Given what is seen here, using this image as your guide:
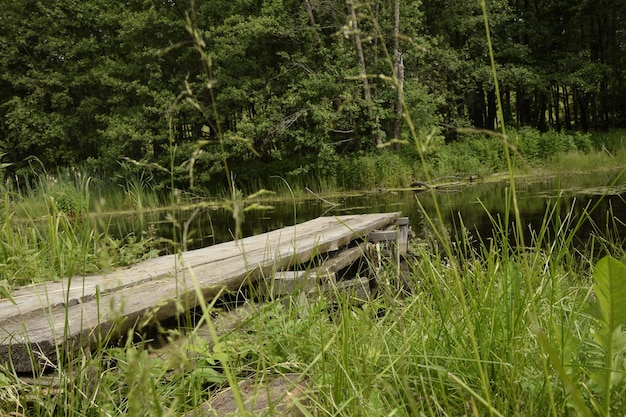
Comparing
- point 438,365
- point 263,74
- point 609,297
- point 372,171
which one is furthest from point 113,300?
point 263,74

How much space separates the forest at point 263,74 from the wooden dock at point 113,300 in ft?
33.1

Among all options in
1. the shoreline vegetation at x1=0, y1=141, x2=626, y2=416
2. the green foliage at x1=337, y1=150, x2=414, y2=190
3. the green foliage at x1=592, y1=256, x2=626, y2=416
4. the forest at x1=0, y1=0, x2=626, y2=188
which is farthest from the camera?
the forest at x1=0, y1=0, x2=626, y2=188

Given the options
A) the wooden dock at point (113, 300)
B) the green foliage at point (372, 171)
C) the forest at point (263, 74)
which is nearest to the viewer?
the wooden dock at point (113, 300)

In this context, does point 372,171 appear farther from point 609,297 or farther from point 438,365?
point 609,297

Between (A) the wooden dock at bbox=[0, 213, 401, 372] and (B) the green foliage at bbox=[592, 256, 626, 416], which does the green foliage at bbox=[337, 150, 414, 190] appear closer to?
(A) the wooden dock at bbox=[0, 213, 401, 372]

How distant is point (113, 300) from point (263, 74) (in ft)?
54.1

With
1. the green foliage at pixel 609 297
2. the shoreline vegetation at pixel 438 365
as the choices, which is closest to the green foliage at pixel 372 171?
the shoreline vegetation at pixel 438 365

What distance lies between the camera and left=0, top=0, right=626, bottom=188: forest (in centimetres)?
1411

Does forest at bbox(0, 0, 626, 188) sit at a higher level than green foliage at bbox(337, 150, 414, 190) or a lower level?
higher

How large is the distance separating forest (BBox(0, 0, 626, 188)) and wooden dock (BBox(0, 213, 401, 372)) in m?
10.1

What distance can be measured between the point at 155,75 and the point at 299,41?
179 inches

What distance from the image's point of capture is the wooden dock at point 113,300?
95 cm

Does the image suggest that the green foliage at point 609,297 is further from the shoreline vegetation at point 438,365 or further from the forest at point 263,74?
the forest at point 263,74

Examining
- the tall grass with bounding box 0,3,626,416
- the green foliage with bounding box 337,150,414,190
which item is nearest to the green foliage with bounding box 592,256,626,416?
the tall grass with bounding box 0,3,626,416
